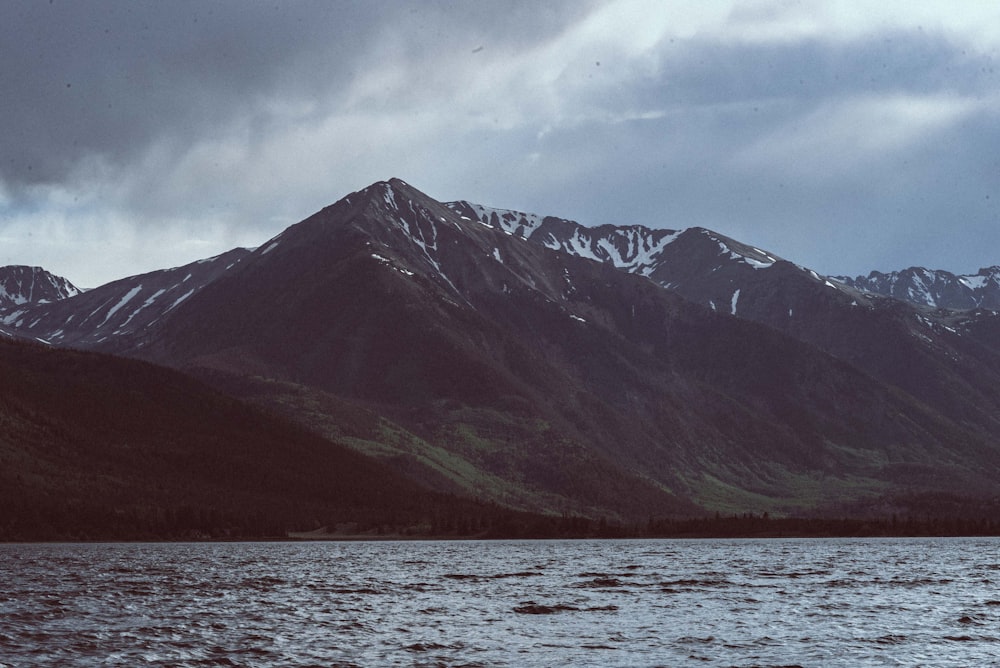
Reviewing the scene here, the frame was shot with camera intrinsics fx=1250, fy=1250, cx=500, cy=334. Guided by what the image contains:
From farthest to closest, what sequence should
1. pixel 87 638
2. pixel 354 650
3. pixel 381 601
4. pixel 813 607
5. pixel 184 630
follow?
pixel 381 601
pixel 813 607
pixel 184 630
pixel 87 638
pixel 354 650

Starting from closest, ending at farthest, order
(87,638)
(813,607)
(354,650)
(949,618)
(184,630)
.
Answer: (354,650), (87,638), (184,630), (949,618), (813,607)

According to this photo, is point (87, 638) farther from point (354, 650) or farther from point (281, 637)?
point (354, 650)

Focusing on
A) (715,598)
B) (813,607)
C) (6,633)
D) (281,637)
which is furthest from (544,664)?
(715,598)

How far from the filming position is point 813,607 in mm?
124562

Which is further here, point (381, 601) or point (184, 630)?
point (381, 601)

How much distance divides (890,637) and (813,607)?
1169 inches

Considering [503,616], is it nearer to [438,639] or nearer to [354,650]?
[438,639]

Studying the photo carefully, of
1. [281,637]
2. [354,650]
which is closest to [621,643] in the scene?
[354,650]

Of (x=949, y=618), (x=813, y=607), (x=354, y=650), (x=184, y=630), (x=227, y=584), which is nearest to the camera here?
(x=354, y=650)

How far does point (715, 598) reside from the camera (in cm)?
13775

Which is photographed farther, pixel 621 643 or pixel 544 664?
pixel 621 643

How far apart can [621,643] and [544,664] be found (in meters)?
12.9

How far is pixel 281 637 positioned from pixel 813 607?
5580 centimetres

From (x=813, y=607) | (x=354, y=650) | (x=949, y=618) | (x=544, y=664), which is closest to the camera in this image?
(x=544, y=664)
